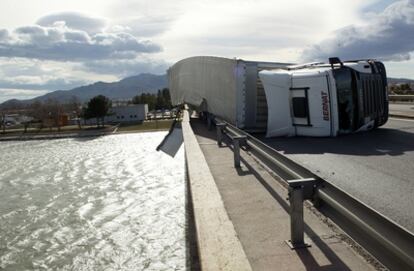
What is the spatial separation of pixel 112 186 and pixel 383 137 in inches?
615

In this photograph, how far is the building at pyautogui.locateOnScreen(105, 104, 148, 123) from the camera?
103m

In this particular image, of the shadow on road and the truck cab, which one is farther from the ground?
the truck cab

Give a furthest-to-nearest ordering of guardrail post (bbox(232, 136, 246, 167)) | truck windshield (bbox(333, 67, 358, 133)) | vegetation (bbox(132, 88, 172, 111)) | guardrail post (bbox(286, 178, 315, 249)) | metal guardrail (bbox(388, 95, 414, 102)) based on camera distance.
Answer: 1. vegetation (bbox(132, 88, 172, 111))
2. metal guardrail (bbox(388, 95, 414, 102))
3. truck windshield (bbox(333, 67, 358, 133))
4. guardrail post (bbox(232, 136, 246, 167))
5. guardrail post (bbox(286, 178, 315, 249))

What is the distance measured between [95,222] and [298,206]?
12.6 meters

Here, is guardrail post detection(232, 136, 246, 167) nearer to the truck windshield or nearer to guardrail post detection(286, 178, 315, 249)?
the truck windshield

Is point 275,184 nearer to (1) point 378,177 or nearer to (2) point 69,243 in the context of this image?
(1) point 378,177

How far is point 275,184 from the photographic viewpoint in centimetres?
644

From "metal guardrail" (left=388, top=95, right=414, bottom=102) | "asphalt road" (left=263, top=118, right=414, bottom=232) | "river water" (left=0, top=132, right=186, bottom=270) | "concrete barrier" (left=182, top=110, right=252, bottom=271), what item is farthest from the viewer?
"metal guardrail" (left=388, top=95, right=414, bottom=102)

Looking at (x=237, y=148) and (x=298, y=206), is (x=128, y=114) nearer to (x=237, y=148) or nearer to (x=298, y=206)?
(x=237, y=148)

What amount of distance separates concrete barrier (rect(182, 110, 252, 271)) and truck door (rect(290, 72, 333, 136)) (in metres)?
4.41

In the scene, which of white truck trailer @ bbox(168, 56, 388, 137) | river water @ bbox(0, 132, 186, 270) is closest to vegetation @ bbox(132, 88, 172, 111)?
river water @ bbox(0, 132, 186, 270)

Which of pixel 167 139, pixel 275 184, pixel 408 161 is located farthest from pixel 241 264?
pixel 167 139

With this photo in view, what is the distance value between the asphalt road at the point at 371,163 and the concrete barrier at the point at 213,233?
1.83 metres

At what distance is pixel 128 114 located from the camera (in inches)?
4080
